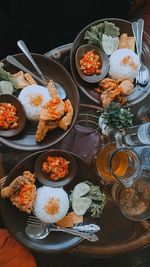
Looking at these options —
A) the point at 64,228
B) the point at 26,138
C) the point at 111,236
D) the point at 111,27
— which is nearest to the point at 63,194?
the point at 64,228

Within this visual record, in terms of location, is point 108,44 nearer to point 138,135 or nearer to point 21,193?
point 138,135

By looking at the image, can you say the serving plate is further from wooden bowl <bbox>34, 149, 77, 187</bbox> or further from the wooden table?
the wooden table

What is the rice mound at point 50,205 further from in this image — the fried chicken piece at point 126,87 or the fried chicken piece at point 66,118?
the fried chicken piece at point 126,87

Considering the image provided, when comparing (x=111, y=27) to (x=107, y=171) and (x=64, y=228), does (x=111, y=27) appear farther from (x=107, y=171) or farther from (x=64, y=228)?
(x=64, y=228)

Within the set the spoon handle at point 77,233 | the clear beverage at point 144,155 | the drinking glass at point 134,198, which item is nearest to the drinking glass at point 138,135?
the clear beverage at point 144,155

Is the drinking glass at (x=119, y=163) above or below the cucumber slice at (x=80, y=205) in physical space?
above

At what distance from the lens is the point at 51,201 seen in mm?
1454

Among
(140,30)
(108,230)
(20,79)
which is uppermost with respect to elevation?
(140,30)

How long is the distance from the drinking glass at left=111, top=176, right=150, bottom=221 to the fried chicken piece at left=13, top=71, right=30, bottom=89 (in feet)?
A: 1.51

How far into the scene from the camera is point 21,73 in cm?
151

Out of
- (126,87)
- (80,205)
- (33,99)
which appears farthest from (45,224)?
(126,87)

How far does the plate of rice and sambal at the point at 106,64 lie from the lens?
1.55 meters

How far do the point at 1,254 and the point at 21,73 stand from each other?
64 cm

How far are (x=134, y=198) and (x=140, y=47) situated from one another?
0.53m
